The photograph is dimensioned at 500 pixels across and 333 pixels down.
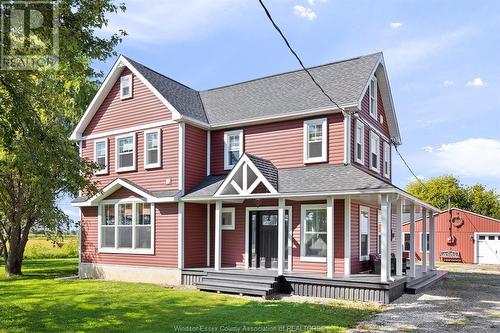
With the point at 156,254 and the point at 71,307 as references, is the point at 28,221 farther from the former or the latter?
the point at 71,307

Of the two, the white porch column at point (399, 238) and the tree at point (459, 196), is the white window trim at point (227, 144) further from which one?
the tree at point (459, 196)

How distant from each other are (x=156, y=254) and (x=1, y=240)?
10.1 m

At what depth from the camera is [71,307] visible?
11.0m

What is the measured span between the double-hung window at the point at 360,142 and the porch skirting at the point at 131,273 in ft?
24.9

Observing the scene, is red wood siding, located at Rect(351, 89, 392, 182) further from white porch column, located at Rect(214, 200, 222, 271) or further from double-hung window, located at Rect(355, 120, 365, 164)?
white porch column, located at Rect(214, 200, 222, 271)

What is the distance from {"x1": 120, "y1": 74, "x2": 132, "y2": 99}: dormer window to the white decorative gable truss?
6409mm

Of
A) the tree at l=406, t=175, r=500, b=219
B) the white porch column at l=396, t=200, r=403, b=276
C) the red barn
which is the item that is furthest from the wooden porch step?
the tree at l=406, t=175, r=500, b=219

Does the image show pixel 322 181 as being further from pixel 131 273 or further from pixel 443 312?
pixel 131 273

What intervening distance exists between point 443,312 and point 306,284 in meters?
3.87

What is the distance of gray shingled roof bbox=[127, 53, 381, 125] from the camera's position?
50.1ft

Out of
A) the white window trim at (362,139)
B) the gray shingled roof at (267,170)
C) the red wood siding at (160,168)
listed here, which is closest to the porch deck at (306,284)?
the gray shingled roof at (267,170)

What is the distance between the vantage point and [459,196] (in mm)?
52375

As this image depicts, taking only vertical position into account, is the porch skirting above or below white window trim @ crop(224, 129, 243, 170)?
below

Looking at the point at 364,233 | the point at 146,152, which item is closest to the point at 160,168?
the point at 146,152
